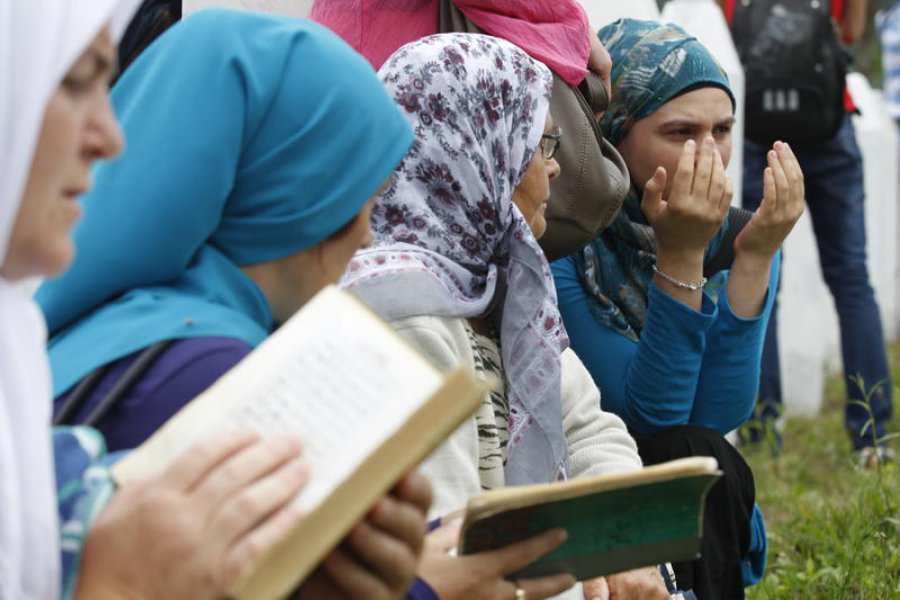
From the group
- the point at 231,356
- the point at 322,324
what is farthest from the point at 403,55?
the point at 322,324

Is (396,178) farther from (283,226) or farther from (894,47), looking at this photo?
(894,47)

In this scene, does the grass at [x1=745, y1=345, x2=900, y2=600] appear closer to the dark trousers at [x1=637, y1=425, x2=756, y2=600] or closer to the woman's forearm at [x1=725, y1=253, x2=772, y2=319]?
the dark trousers at [x1=637, y1=425, x2=756, y2=600]

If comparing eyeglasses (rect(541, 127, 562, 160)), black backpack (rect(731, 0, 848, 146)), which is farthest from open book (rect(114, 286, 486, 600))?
black backpack (rect(731, 0, 848, 146))

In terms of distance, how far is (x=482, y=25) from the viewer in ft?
11.4

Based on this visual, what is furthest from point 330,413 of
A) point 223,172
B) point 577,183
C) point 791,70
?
point 791,70

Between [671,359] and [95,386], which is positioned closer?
[95,386]

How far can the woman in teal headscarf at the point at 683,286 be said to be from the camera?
329 centimetres

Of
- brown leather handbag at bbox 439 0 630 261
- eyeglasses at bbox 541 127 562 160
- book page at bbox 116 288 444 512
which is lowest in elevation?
brown leather handbag at bbox 439 0 630 261

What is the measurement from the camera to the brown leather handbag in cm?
331

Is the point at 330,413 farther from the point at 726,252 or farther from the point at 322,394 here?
the point at 726,252

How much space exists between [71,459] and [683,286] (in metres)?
2.01

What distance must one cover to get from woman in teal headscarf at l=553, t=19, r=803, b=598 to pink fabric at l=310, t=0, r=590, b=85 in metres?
0.32

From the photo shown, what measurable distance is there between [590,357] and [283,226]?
164 cm

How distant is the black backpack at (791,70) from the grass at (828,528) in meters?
1.23
